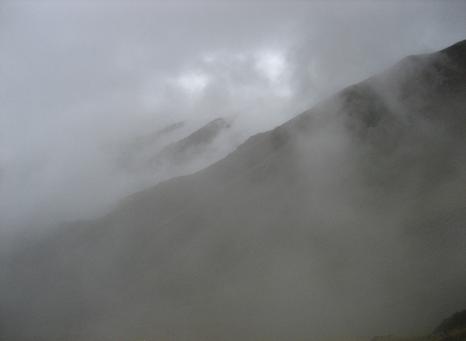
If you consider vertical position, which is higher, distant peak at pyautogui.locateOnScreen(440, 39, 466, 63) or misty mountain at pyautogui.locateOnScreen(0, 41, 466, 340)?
distant peak at pyautogui.locateOnScreen(440, 39, 466, 63)

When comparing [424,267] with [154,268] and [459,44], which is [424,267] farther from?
[459,44]

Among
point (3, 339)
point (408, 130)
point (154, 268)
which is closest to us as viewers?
point (3, 339)

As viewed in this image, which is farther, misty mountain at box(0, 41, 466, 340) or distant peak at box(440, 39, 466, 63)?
distant peak at box(440, 39, 466, 63)

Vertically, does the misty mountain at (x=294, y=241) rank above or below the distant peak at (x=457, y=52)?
below

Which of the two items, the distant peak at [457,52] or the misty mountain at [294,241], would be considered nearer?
the misty mountain at [294,241]

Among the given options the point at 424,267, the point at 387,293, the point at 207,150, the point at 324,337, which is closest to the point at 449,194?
the point at 424,267

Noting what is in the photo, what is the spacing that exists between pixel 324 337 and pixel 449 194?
41905mm

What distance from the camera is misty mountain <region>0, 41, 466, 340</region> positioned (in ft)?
203

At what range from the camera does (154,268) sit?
317 feet

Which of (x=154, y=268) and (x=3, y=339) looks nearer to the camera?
(x=3, y=339)

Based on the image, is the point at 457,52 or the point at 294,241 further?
the point at 457,52

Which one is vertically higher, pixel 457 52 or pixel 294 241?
pixel 457 52

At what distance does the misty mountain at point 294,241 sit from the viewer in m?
61.8

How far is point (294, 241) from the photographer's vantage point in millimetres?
85500
